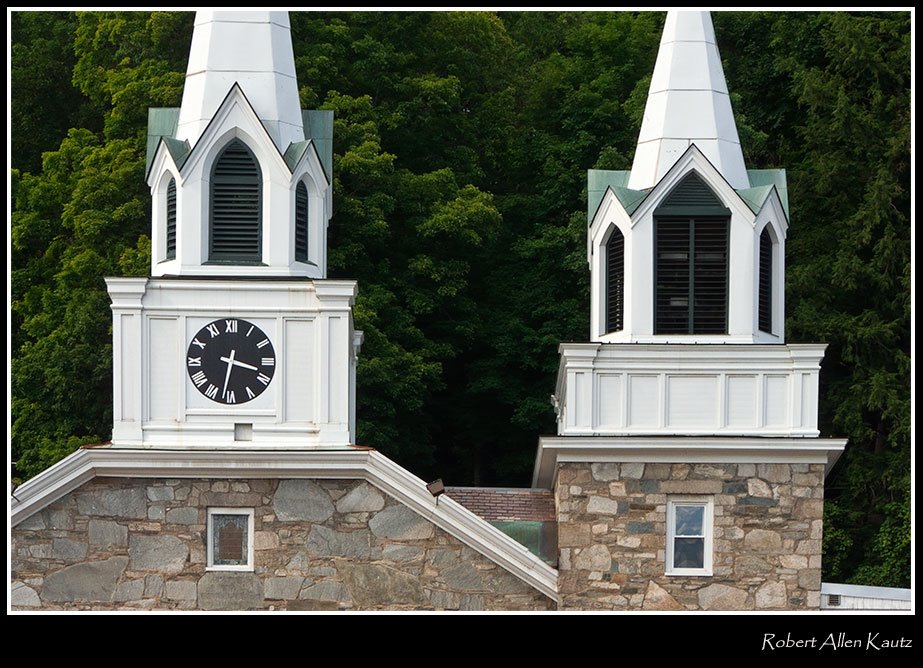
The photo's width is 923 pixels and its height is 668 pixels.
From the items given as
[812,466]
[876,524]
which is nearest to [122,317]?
[812,466]

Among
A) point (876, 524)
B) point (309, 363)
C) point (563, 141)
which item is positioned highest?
point (563, 141)

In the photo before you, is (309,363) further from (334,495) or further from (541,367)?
(541,367)

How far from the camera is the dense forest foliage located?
47.0m

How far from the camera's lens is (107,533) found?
3528 cm


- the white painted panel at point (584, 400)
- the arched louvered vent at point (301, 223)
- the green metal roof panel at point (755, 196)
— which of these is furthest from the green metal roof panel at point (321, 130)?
the green metal roof panel at point (755, 196)

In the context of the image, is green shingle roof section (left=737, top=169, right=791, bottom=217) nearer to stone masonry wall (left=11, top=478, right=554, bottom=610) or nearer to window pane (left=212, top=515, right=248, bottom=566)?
stone masonry wall (left=11, top=478, right=554, bottom=610)

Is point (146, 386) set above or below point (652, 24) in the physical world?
below

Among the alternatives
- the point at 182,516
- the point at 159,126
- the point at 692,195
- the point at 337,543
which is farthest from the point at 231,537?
the point at 692,195

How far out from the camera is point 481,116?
2058 inches

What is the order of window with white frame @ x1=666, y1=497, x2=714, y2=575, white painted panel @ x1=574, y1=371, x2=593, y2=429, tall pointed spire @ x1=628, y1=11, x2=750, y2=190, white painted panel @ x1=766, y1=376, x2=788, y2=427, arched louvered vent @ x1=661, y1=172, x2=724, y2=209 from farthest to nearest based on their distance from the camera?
1. tall pointed spire @ x1=628, y1=11, x2=750, y2=190
2. arched louvered vent @ x1=661, y1=172, x2=724, y2=209
3. white painted panel @ x1=766, y1=376, x2=788, y2=427
4. white painted panel @ x1=574, y1=371, x2=593, y2=429
5. window with white frame @ x1=666, y1=497, x2=714, y2=575

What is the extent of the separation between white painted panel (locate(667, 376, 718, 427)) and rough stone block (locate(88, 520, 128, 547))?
746cm

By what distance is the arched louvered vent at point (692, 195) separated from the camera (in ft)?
121

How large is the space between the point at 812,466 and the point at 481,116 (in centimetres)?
1804

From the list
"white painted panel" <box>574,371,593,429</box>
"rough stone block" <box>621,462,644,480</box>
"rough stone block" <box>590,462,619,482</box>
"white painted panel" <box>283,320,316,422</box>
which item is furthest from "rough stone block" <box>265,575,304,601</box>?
"rough stone block" <box>621,462,644,480</box>
